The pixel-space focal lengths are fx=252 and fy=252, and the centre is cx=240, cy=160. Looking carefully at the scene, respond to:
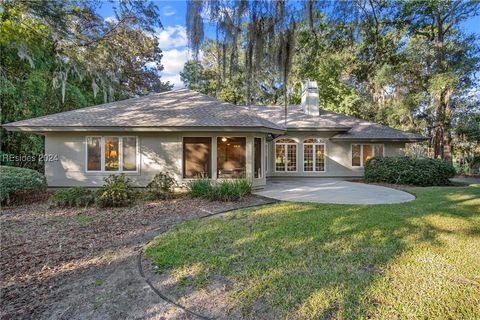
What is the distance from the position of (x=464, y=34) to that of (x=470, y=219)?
50.5 ft

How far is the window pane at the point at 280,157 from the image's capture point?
14750 mm

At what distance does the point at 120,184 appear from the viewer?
308 inches

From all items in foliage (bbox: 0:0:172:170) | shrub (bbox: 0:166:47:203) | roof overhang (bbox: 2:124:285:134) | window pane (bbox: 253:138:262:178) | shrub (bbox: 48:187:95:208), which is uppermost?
foliage (bbox: 0:0:172:170)

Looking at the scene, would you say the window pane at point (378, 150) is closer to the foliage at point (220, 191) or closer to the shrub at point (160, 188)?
the foliage at point (220, 191)

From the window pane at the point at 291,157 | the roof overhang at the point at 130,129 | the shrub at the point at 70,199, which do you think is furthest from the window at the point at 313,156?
the shrub at the point at 70,199

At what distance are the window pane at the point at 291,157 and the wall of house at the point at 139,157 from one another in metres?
5.24

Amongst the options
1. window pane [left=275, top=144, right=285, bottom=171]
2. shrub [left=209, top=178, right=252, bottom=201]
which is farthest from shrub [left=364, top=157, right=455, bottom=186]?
shrub [left=209, top=178, right=252, bottom=201]

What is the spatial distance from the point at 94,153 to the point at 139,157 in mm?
1814

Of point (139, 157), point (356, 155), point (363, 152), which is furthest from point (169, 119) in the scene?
point (363, 152)

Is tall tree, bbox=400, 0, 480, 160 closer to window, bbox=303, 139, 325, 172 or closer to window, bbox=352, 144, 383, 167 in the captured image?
window, bbox=352, 144, 383, 167

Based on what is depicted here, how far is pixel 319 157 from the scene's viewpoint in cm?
1461

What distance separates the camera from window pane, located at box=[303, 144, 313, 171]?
14.6 metres

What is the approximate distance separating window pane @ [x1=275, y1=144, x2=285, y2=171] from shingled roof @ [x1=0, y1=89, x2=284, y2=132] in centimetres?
435

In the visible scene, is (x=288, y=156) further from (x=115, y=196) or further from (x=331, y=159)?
(x=115, y=196)
